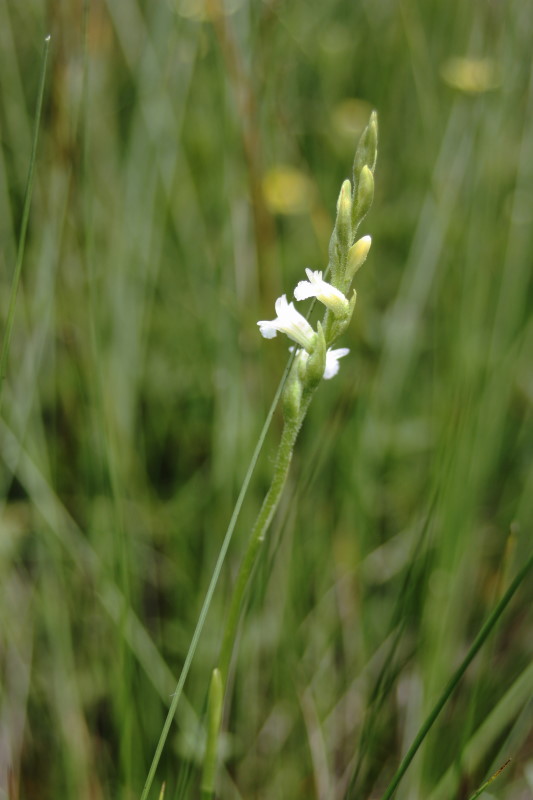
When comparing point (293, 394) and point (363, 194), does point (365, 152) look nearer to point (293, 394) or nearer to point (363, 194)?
point (363, 194)

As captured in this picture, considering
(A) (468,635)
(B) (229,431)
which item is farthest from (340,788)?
(B) (229,431)

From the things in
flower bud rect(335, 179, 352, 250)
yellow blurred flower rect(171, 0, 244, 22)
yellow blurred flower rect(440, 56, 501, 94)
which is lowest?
flower bud rect(335, 179, 352, 250)

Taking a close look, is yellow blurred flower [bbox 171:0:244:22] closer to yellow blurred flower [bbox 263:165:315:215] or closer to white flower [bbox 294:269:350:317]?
yellow blurred flower [bbox 263:165:315:215]

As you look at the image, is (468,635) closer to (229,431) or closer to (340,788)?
(340,788)

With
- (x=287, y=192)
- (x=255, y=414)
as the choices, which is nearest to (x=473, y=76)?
(x=287, y=192)

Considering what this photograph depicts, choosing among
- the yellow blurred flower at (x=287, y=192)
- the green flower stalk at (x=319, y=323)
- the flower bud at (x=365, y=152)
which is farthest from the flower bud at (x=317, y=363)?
the yellow blurred flower at (x=287, y=192)

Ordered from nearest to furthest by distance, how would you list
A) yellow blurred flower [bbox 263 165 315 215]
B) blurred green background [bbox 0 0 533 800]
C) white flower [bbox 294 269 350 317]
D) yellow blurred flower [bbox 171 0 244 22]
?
white flower [bbox 294 269 350 317] < blurred green background [bbox 0 0 533 800] < yellow blurred flower [bbox 171 0 244 22] < yellow blurred flower [bbox 263 165 315 215]

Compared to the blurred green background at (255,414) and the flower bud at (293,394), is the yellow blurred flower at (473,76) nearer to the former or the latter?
the blurred green background at (255,414)

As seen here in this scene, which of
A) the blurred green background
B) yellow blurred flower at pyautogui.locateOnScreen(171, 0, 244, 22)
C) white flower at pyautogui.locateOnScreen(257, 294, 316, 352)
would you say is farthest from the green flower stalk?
yellow blurred flower at pyautogui.locateOnScreen(171, 0, 244, 22)
